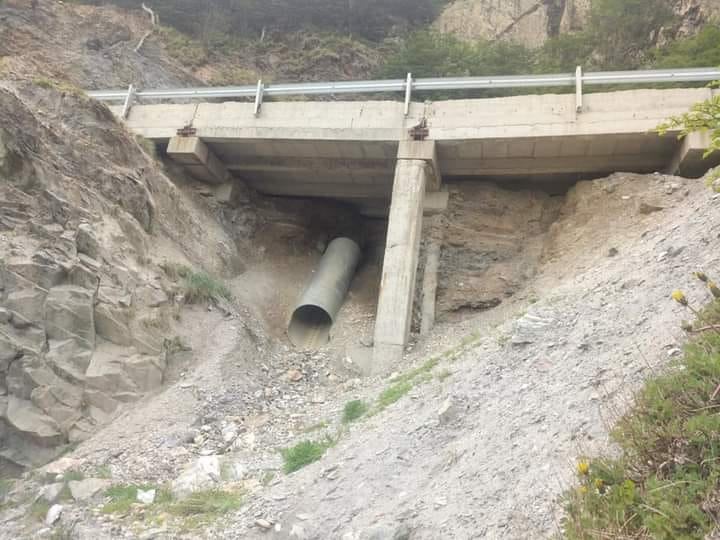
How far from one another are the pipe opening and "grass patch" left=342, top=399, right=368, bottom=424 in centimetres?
390

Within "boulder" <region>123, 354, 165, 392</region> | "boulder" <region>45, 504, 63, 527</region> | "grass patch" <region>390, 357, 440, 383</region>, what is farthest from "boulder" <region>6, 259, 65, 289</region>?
"grass patch" <region>390, 357, 440, 383</region>

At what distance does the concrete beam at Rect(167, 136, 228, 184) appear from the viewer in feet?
40.7

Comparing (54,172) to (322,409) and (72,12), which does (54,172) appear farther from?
(72,12)

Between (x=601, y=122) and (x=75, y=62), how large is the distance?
51.0 ft

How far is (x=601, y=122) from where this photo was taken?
11.0 m

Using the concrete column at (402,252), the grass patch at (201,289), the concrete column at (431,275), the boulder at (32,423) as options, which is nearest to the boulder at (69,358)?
the boulder at (32,423)

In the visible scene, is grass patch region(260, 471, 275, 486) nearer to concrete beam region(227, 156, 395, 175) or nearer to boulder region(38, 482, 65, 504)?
boulder region(38, 482, 65, 504)

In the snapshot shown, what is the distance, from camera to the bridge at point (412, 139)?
10.8 m

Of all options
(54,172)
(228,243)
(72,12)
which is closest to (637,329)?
(54,172)

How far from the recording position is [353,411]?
705 centimetres

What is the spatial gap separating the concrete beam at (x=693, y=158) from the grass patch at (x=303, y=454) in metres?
8.49

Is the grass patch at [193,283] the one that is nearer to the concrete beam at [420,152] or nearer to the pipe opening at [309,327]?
the pipe opening at [309,327]

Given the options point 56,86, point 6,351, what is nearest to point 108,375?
point 6,351

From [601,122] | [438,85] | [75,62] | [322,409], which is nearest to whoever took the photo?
[322,409]
